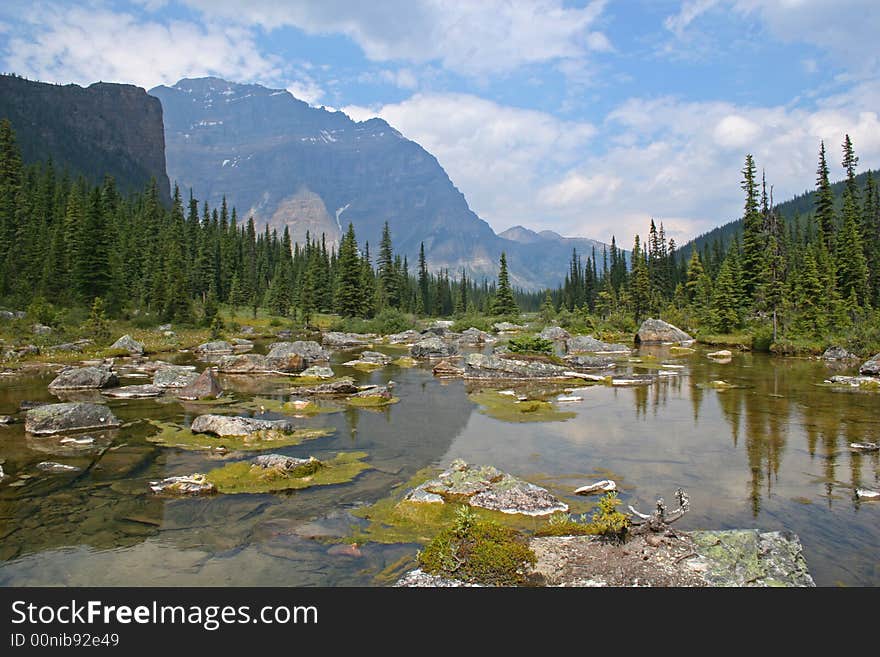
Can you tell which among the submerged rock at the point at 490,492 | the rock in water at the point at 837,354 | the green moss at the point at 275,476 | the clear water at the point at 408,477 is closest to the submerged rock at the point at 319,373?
the clear water at the point at 408,477

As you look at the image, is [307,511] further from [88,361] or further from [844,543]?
[88,361]

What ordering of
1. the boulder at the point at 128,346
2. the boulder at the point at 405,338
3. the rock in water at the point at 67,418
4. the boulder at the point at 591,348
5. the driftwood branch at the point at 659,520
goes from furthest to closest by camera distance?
the boulder at the point at 405,338 < the boulder at the point at 591,348 < the boulder at the point at 128,346 < the rock in water at the point at 67,418 < the driftwood branch at the point at 659,520

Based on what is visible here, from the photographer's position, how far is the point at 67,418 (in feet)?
63.1

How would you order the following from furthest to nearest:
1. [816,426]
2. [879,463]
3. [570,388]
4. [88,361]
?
[88,361] < [570,388] < [816,426] < [879,463]

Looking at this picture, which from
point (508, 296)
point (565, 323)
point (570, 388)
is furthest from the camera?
point (508, 296)

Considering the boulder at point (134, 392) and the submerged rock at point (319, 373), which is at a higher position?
the submerged rock at point (319, 373)

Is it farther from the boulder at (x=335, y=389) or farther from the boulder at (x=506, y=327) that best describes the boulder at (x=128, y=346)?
the boulder at (x=506, y=327)

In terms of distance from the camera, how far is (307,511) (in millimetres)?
12133

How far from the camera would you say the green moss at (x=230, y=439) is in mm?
17464

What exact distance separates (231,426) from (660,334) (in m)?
57.9

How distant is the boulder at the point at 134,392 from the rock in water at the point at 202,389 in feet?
4.17

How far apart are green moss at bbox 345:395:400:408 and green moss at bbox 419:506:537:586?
53.1ft
